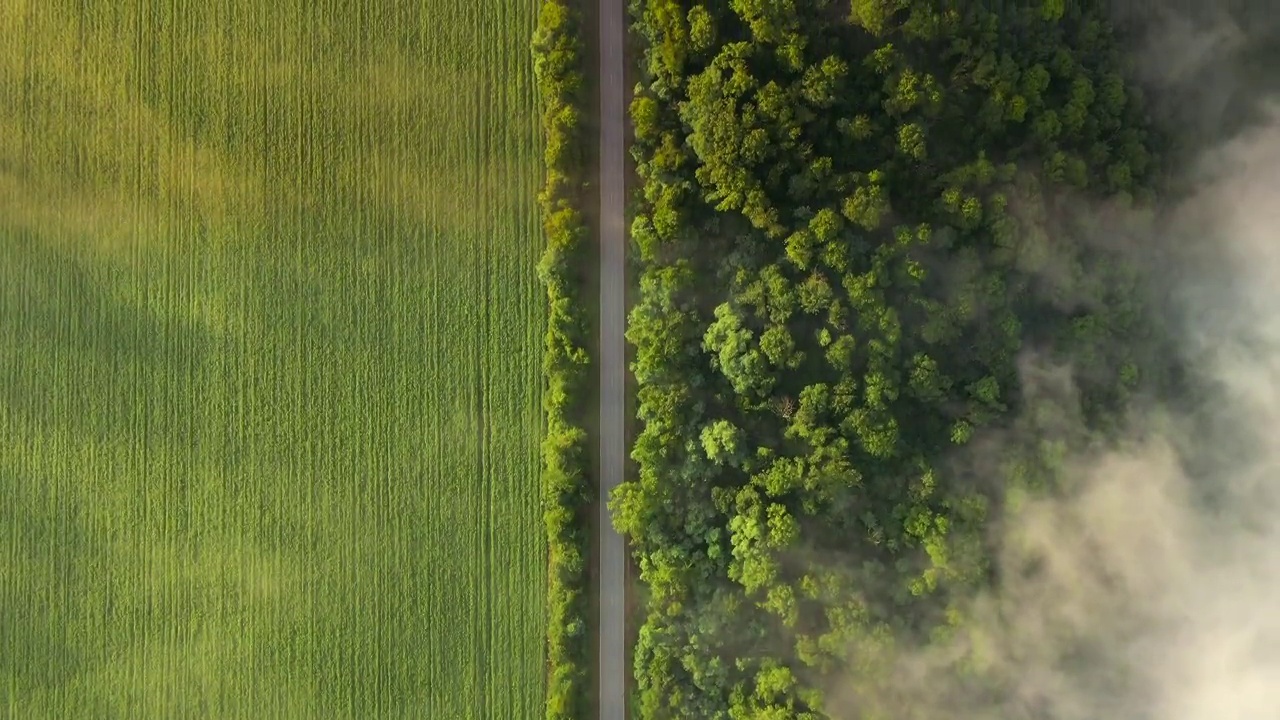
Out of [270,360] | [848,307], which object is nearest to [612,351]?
[848,307]

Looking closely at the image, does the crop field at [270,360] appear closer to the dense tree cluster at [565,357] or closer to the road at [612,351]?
the dense tree cluster at [565,357]

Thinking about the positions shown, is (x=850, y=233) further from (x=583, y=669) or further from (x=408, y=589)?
(x=408, y=589)

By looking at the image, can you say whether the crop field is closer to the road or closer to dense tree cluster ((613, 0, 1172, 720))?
the road

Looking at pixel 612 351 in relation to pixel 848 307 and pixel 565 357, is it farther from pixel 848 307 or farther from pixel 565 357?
pixel 848 307

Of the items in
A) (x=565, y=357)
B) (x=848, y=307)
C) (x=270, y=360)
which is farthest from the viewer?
(x=270, y=360)

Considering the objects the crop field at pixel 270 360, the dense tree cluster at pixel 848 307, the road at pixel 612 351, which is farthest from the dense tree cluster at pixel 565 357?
the dense tree cluster at pixel 848 307

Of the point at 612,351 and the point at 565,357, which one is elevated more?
the point at 612,351
